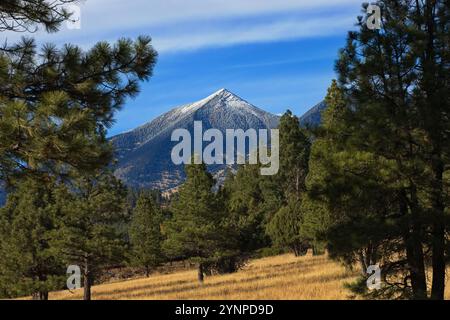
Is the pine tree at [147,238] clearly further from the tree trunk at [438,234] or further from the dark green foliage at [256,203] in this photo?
the tree trunk at [438,234]

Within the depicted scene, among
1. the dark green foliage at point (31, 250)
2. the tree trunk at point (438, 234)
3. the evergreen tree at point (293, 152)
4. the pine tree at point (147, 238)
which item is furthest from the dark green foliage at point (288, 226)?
the tree trunk at point (438, 234)

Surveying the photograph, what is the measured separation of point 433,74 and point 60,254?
64.7 feet

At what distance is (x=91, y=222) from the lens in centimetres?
2508

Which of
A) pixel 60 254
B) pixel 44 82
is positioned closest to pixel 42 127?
pixel 44 82

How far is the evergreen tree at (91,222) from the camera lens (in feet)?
79.3

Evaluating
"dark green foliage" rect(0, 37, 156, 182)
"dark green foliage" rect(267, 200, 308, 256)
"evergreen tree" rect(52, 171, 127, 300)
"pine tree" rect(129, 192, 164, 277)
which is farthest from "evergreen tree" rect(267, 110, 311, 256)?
"dark green foliage" rect(0, 37, 156, 182)

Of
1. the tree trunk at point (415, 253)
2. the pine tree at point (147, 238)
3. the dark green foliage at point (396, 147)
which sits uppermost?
the dark green foliage at point (396, 147)

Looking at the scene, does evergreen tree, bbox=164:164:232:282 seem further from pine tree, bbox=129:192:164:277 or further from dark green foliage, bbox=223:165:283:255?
dark green foliage, bbox=223:165:283:255

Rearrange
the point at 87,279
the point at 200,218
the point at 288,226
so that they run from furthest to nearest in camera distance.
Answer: the point at 288,226, the point at 200,218, the point at 87,279

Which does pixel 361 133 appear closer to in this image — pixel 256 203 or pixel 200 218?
pixel 200 218

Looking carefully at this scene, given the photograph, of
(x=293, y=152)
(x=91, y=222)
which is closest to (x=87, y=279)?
(x=91, y=222)

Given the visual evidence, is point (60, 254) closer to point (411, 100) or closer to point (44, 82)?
point (44, 82)

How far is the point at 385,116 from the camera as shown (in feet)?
33.9

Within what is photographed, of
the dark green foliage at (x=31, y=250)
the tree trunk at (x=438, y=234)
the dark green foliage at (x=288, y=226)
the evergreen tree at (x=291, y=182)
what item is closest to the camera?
the tree trunk at (x=438, y=234)
